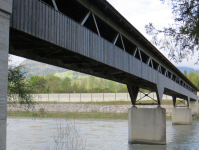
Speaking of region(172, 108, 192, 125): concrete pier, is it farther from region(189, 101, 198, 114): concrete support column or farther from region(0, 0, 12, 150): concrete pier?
region(0, 0, 12, 150): concrete pier

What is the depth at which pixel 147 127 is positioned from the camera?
69.5 feet

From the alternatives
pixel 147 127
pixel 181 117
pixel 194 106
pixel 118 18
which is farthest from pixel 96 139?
pixel 194 106

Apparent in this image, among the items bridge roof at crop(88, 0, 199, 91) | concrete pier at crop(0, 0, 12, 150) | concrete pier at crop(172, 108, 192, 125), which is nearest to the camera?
concrete pier at crop(0, 0, 12, 150)

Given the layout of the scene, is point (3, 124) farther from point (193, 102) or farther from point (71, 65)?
point (193, 102)

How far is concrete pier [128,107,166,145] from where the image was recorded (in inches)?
829

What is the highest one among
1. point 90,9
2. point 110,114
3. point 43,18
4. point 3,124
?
point 90,9

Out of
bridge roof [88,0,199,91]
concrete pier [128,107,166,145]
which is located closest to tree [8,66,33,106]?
bridge roof [88,0,199,91]

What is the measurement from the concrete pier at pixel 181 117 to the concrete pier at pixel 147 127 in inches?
1028

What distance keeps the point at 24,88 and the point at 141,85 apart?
39.9ft

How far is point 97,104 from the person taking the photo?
225 ft

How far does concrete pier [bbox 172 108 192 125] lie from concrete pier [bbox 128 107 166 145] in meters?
26.1

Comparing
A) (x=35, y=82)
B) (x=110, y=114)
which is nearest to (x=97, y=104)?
(x=110, y=114)

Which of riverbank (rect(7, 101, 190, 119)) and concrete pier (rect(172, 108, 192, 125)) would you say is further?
riverbank (rect(7, 101, 190, 119))

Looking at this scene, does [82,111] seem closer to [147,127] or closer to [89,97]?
[89,97]
